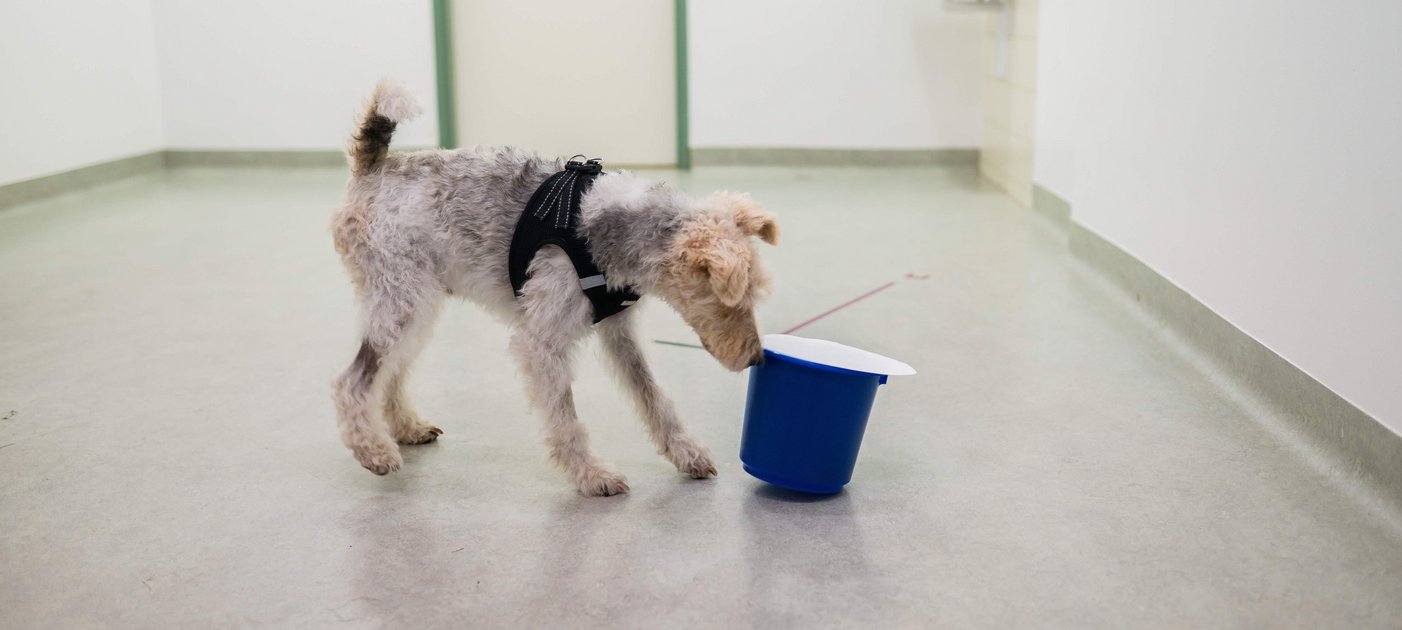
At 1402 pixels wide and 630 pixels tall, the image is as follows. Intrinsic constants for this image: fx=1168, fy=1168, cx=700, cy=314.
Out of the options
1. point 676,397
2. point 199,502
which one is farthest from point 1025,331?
point 199,502

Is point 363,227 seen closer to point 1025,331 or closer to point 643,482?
point 643,482

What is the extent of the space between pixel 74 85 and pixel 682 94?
3.73m

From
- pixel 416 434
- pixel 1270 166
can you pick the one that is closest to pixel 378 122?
pixel 416 434

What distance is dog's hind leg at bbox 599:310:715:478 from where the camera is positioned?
278cm

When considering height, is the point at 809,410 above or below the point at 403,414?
above

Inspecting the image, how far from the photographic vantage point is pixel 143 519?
2549 millimetres

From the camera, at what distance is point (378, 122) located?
270cm

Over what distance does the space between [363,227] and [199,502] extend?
72 cm

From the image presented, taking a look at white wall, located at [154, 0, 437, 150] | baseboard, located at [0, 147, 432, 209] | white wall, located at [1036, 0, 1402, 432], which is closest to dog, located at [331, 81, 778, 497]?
white wall, located at [1036, 0, 1402, 432]

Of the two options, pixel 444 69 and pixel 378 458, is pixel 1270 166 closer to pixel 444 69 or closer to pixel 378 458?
pixel 378 458

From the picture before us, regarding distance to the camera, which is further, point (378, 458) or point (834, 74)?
point (834, 74)

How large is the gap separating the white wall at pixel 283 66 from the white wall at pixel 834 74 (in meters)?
1.92

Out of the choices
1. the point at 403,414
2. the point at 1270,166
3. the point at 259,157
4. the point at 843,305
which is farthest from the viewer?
the point at 259,157

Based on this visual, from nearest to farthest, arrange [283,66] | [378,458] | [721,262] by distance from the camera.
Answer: [721,262], [378,458], [283,66]
